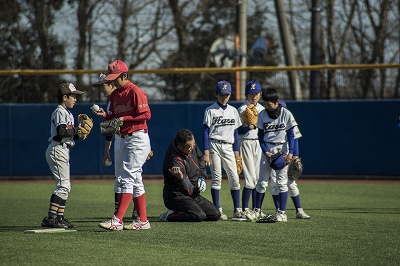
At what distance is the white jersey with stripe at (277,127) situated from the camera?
8492 mm

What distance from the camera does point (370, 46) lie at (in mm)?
29859

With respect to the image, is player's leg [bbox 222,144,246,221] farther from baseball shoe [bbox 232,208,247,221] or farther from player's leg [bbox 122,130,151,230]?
player's leg [bbox 122,130,151,230]

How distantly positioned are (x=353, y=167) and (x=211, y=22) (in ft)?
60.6

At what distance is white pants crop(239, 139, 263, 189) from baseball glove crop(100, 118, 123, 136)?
272 cm

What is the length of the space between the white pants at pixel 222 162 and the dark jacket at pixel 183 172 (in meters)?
0.47

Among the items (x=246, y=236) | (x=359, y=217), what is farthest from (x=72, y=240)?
(x=359, y=217)

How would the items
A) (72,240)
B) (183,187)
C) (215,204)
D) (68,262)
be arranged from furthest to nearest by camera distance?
(215,204) → (183,187) → (72,240) → (68,262)

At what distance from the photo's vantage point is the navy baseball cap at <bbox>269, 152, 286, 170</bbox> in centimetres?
826

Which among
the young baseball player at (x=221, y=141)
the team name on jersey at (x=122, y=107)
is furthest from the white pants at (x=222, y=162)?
the team name on jersey at (x=122, y=107)

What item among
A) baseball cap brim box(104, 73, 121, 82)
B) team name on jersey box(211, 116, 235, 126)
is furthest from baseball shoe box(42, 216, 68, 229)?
team name on jersey box(211, 116, 235, 126)

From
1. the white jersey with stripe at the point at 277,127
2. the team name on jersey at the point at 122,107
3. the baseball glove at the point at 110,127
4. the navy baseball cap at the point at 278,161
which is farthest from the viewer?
the white jersey with stripe at the point at 277,127

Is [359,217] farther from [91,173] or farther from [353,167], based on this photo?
[91,173]

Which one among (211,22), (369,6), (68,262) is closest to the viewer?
(68,262)

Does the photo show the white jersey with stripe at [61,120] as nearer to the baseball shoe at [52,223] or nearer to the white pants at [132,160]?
the white pants at [132,160]
